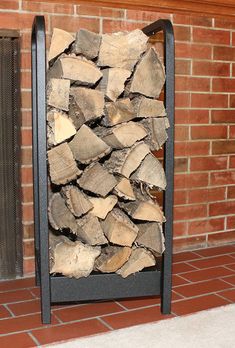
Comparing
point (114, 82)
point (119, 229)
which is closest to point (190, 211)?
point (119, 229)

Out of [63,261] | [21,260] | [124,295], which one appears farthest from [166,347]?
[21,260]

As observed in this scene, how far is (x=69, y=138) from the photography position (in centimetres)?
208

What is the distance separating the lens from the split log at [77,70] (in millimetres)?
2008

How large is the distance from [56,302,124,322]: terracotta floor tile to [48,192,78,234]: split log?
0.40 meters

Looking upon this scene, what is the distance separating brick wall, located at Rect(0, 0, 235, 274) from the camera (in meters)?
2.90

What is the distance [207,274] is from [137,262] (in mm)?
742

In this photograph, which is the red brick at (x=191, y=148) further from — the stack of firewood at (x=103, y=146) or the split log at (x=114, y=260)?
the split log at (x=114, y=260)

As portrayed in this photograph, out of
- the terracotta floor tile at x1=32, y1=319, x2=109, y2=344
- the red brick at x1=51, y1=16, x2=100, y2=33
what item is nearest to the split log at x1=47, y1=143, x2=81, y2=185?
the terracotta floor tile at x1=32, y1=319, x2=109, y2=344

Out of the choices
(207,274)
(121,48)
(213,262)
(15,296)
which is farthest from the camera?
(213,262)

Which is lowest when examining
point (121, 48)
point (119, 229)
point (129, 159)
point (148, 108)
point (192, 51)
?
point (119, 229)

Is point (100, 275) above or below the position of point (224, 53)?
below

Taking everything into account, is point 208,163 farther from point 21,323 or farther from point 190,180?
point 21,323

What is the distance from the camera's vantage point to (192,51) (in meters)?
3.04

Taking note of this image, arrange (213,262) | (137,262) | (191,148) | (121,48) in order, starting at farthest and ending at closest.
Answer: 1. (191,148)
2. (213,262)
3. (137,262)
4. (121,48)
